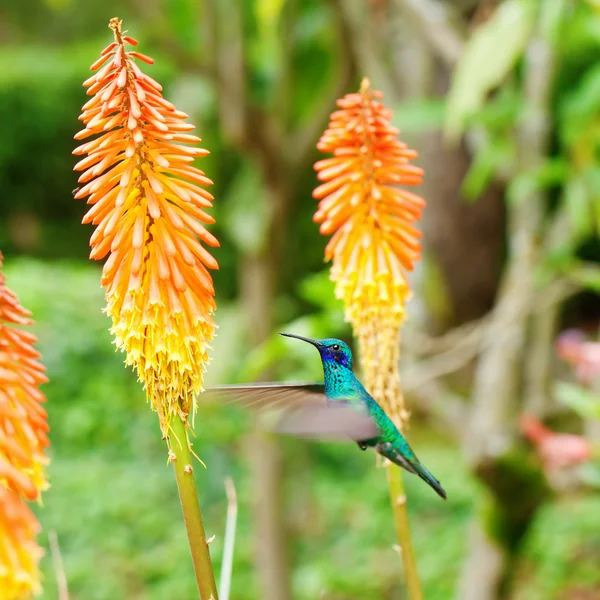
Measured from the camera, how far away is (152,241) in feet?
3.17

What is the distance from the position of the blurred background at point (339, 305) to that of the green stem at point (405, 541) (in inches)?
34.5

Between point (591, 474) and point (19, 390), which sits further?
point (591, 474)

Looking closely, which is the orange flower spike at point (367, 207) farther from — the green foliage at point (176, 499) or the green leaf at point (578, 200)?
the green foliage at point (176, 499)

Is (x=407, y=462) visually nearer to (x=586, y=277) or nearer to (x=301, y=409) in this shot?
(x=301, y=409)

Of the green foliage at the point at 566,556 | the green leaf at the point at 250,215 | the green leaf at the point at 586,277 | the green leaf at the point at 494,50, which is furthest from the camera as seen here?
the green foliage at the point at 566,556

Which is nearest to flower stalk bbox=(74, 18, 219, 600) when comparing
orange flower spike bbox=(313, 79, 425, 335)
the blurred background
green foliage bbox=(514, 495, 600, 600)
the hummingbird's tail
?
orange flower spike bbox=(313, 79, 425, 335)

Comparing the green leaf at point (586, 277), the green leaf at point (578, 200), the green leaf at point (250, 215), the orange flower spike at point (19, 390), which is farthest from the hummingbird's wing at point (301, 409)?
the green leaf at point (250, 215)

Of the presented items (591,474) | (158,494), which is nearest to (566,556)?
(591,474)

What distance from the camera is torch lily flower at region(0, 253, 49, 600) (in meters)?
0.78

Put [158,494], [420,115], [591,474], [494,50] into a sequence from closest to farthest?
[494,50] → [420,115] → [591,474] → [158,494]

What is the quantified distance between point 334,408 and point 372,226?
0.29m

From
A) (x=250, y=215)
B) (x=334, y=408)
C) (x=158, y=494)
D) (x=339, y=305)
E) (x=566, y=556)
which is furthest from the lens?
(x=158, y=494)

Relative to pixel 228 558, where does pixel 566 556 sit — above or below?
below

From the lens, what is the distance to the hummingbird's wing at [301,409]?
114 cm
